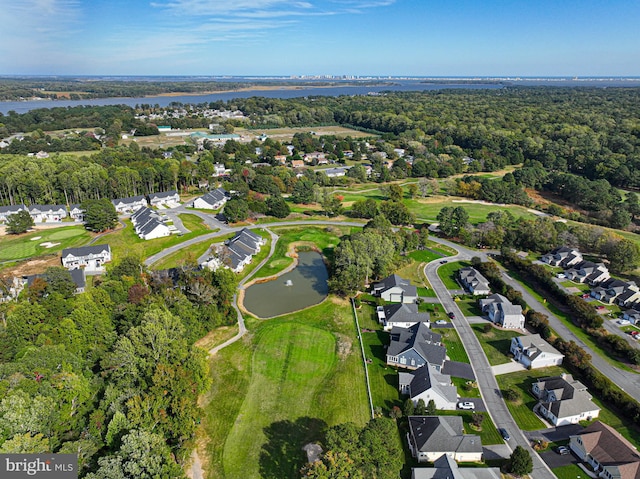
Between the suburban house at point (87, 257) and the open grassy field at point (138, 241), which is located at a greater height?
the suburban house at point (87, 257)

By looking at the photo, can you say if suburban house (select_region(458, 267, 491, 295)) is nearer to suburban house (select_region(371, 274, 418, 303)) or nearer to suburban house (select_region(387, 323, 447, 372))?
suburban house (select_region(371, 274, 418, 303))

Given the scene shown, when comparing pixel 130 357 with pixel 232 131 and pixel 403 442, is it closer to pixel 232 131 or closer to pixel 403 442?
pixel 403 442

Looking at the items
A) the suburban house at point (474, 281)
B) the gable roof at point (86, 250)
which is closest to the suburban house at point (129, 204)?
the gable roof at point (86, 250)

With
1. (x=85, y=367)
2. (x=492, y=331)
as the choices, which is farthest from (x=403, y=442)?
(x=85, y=367)

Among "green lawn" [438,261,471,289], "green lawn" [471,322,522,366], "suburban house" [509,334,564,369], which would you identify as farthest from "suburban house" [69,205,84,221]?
"suburban house" [509,334,564,369]

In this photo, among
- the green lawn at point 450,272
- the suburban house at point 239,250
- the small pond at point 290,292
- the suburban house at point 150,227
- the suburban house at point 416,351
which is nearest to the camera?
the suburban house at point 416,351

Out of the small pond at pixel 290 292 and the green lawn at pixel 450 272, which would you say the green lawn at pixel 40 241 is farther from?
the green lawn at pixel 450 272
